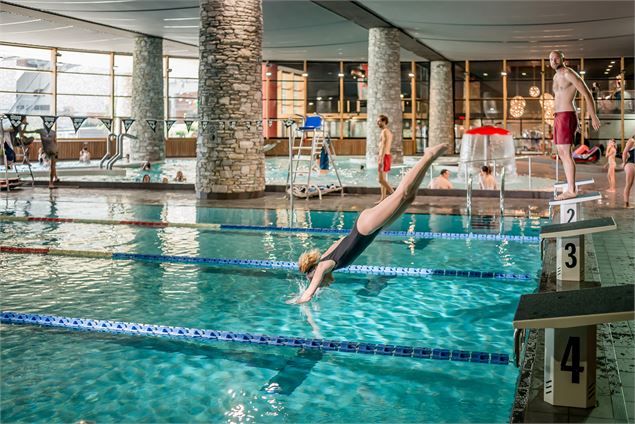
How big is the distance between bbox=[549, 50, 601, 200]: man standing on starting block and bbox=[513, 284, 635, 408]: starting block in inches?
184

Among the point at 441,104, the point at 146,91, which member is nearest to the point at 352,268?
the point at 146,91

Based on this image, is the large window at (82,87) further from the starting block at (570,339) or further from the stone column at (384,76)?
the starting block at (570,339)

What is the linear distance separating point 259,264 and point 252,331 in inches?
84.2

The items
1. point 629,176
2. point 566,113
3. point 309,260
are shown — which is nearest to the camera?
point 309,260

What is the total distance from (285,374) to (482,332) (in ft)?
5.12

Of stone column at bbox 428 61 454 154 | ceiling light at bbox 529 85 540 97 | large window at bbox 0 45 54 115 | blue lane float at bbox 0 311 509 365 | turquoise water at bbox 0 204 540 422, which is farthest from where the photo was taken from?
ceiling light at bbox 529 85 540 97

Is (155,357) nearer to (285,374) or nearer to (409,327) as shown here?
(285,374)

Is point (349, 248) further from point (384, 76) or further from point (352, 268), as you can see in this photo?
point (384, 76)

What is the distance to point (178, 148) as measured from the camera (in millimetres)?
32219

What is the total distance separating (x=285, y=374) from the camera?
3.85m

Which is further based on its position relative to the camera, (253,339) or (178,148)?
(178,148)

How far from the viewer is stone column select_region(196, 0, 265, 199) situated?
A: 41.3 feet

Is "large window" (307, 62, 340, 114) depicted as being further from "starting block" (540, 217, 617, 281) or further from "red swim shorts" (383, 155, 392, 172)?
"starting block" (540, 217, 617, 281)

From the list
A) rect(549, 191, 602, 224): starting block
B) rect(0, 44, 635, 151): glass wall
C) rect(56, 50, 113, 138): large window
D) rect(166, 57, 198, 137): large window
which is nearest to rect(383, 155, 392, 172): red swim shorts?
rect(549, 191, 602, 224): starting block
